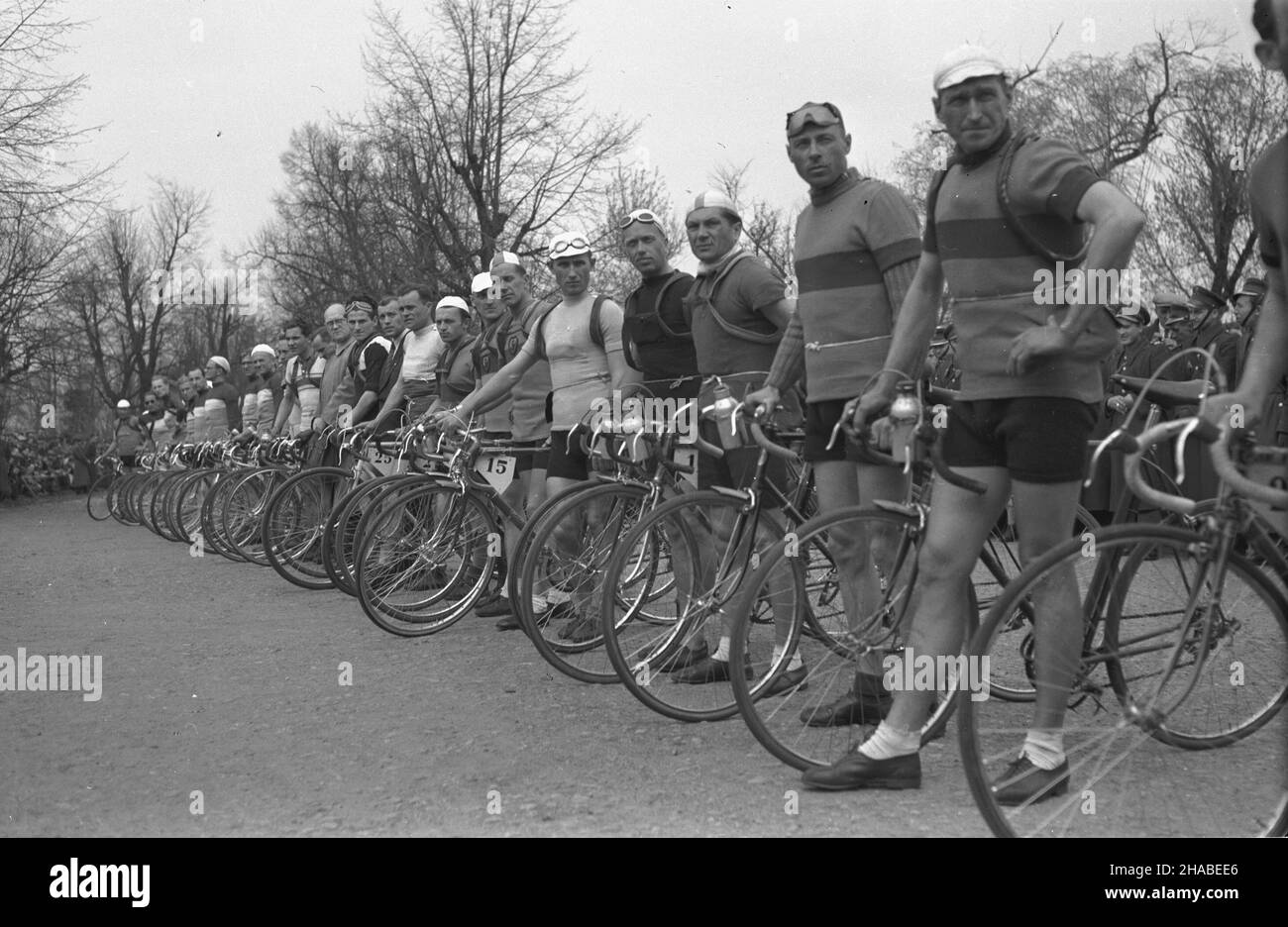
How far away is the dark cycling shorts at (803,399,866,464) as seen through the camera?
5.61 meters

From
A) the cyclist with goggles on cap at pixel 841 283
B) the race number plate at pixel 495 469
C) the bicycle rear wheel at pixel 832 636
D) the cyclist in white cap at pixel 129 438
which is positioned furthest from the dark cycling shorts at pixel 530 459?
the cyclist in white cap at pixel 129 438

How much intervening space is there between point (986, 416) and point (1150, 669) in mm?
917

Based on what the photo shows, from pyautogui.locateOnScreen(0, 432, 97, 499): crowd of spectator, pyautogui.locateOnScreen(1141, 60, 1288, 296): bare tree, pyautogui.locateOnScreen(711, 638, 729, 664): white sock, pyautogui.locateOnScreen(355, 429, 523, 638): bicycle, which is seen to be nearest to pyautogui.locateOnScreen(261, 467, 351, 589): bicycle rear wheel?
pyautogui.locateOnScreen(355, 429, 523, 638): bicycle

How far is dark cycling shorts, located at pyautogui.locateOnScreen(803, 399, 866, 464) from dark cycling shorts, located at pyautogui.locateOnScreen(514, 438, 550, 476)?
3056mm

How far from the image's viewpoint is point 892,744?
183 inches

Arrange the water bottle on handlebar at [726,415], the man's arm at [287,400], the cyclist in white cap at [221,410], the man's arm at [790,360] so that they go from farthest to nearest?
the cyclist in white cap at [221,410], the man's arm at [287,400], the man's arm at [790,360], the water bottle on handlebar at [726,415]

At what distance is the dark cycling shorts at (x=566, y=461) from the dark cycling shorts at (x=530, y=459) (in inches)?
21.1

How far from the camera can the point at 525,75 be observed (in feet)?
95.3

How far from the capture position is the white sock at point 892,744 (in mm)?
4660

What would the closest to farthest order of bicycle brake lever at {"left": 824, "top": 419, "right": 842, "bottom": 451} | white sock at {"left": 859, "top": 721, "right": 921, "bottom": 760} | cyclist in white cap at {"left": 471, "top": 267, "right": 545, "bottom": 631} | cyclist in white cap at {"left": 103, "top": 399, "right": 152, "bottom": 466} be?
white sock at {"left": 859, "top": 721, "right": 921, "bottom": 760} → bicycle brake lever at {"left": 824, "top": 419, "right": 842, "bottom": 451} → cyclist in white cap at {"left": 471, "top": 267, "right": 545, "bottom": 631} → cyclist in white cap at {"left": 103, "top": 399, "right": 152, "bottom": 466}

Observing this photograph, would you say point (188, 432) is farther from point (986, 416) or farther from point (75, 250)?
point (986, 416)

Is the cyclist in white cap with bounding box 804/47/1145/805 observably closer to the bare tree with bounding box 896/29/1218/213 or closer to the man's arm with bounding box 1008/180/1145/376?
the man's arm with bounding box 1008/180/1145/376

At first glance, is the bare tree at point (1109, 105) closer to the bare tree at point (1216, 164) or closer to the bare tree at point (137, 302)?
the bare tree at point (1216, 164)
